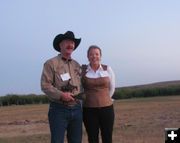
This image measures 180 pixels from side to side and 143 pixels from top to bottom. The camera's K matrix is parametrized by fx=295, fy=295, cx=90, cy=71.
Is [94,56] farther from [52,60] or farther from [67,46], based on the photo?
[52,60]

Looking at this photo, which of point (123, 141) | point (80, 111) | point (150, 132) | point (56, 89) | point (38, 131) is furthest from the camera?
point (38, 131)

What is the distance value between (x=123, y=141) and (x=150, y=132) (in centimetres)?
117

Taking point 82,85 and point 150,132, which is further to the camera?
point 150,132

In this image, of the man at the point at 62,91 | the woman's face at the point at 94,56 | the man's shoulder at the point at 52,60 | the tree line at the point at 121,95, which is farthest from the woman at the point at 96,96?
the tree line at the point at 121,95

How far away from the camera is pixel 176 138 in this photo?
3.39m

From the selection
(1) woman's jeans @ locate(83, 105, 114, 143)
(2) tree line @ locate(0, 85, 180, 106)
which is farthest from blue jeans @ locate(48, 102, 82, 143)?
(2) tree line @ locate(0, 85, 180, 106)

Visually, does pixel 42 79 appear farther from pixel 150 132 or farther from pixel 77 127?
pixel 150 132

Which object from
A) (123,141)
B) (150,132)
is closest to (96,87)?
(123,141)

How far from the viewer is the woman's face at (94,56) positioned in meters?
3.69

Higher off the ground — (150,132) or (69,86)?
(69,86)

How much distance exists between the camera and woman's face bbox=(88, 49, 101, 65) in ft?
12.1

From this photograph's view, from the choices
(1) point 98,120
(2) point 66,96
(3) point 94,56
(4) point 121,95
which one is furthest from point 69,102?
(4) point 121,95

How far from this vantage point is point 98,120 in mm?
3754

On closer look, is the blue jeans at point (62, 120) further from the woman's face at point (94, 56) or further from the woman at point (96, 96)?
the woman's face at point (94, 56)
